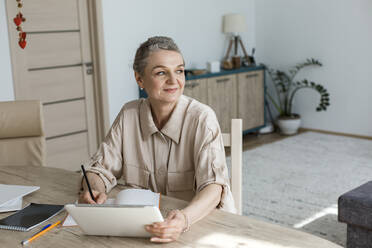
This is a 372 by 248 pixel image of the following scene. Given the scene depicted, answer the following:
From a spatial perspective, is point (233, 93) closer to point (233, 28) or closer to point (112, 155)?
point (233, 28)

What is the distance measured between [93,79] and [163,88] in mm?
2989

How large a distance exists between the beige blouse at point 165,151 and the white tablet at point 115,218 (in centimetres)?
40

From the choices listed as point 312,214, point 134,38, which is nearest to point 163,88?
point 312,214

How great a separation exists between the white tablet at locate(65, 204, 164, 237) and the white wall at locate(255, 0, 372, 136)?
4771 mm

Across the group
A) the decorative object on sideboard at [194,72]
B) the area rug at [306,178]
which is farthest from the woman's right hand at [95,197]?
the decorative object on sideboard at [194,72]

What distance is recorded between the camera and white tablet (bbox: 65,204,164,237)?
3.75ft

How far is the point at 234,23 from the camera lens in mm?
5520

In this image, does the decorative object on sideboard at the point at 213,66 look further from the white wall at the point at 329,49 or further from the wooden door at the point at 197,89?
the white wall at the point at 329,49

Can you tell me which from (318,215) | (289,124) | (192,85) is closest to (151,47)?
(318,215)

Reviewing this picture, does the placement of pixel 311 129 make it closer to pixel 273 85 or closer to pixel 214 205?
pixel 273 85

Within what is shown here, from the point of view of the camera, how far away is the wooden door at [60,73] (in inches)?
157

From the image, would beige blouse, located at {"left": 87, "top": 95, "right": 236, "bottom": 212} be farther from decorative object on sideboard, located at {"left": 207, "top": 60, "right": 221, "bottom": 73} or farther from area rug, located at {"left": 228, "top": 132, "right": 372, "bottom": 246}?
decorative object on sideboard, located at {"left": 207, "top": 60, "right": 221, "bottom": 73}

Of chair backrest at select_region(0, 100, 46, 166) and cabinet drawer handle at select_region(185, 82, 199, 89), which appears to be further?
cabinet drawer handle at select_region(185, 82, 199, 89)

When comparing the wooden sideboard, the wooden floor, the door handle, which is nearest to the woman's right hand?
the door handle
